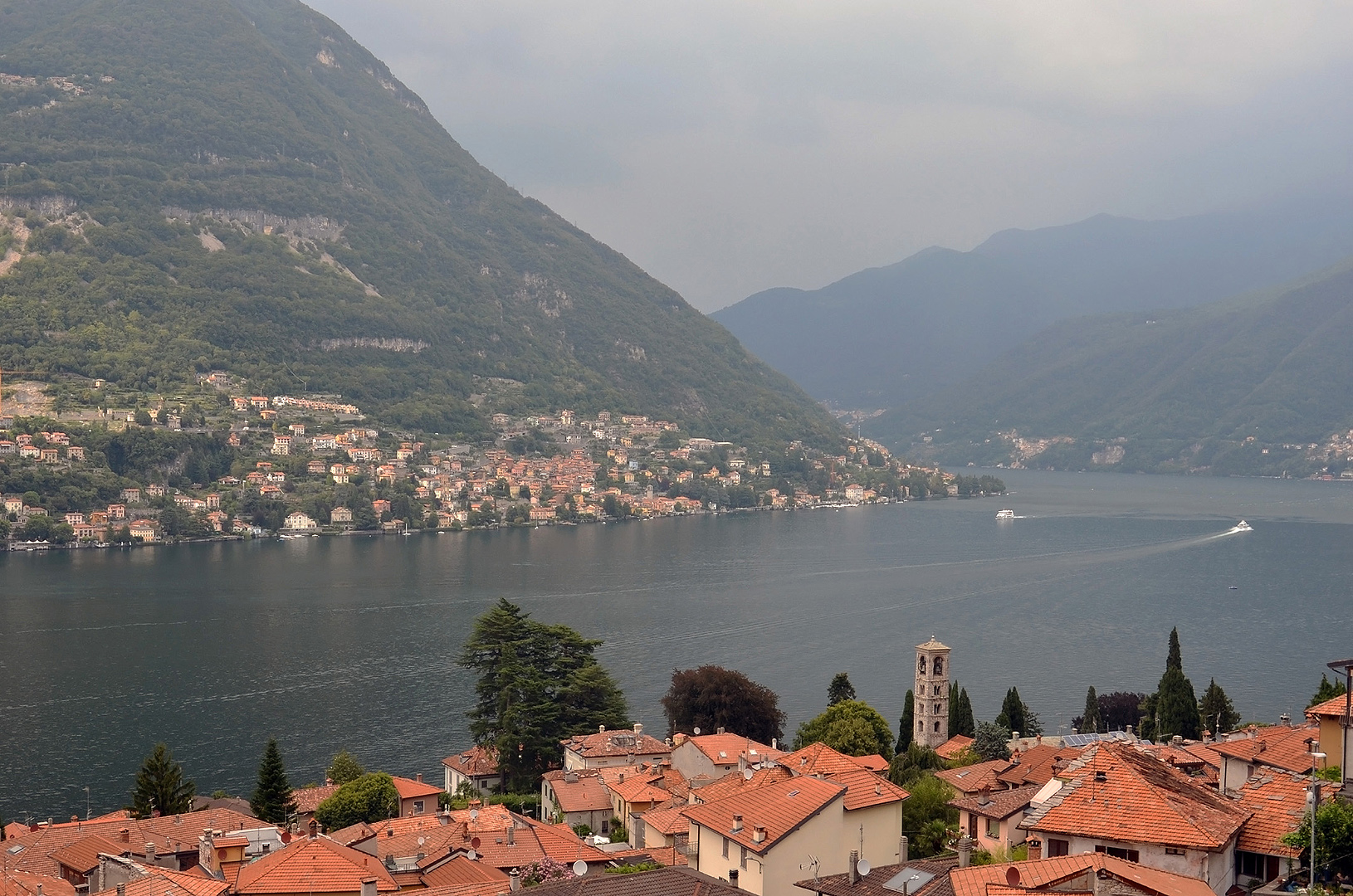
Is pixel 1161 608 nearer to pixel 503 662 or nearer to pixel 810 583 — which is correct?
pixel 810 583

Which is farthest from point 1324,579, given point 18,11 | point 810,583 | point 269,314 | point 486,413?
point 18,11

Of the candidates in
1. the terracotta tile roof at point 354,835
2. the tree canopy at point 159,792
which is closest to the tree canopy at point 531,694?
the tree canopy at point 159,792

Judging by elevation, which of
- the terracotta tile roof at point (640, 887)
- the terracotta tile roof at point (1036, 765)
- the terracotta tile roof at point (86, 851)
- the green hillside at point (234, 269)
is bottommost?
the terracotta tile roof at point (1036, 765)

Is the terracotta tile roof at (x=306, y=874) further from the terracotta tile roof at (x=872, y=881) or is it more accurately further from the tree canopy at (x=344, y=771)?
the tree canopy at (x=344, y=771)

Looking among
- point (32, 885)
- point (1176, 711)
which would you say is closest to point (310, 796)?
point (32, 885)

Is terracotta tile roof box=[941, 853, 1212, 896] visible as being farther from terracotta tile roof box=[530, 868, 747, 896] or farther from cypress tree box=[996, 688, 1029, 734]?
cypress tree box=[996, 688, 1029, 734]

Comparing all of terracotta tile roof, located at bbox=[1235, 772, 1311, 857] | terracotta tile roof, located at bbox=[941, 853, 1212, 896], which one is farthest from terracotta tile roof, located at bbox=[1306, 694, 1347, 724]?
terracotta tile roof, located at bbox=[941, 853, 1212, 896]
